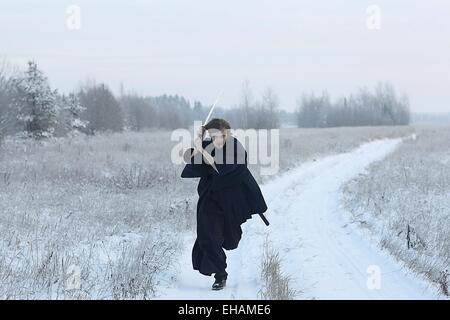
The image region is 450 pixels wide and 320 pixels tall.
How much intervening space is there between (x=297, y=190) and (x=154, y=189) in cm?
415

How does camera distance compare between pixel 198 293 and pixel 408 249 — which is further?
pixel 408 249

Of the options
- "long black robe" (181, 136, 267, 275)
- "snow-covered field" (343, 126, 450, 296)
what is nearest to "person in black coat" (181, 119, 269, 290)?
"long black robe" (181, 136, 267, 275)

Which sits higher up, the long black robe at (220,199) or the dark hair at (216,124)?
the dark hair at (216,124)

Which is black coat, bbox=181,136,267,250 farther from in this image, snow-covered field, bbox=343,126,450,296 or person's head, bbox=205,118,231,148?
snow-covered field, bbox=343,126,450,296

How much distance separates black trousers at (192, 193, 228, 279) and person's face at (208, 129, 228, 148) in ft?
2.07

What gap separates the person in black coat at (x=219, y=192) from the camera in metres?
5.87

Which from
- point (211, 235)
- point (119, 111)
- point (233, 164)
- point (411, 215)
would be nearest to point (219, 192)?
point (233, 164)

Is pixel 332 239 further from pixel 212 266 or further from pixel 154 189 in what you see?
pixel 154 189

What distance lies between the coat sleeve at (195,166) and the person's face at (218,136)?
11 centimetres

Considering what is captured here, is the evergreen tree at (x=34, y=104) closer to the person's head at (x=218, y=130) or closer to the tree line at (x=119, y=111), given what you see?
the tree line at (x=119, y=111)

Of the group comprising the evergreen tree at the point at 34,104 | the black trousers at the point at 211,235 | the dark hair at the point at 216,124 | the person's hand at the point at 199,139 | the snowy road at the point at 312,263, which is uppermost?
the evergreen tree at the point at 34,104

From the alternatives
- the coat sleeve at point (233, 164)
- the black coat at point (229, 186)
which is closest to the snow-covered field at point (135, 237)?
the black coat at point (229, 186)
